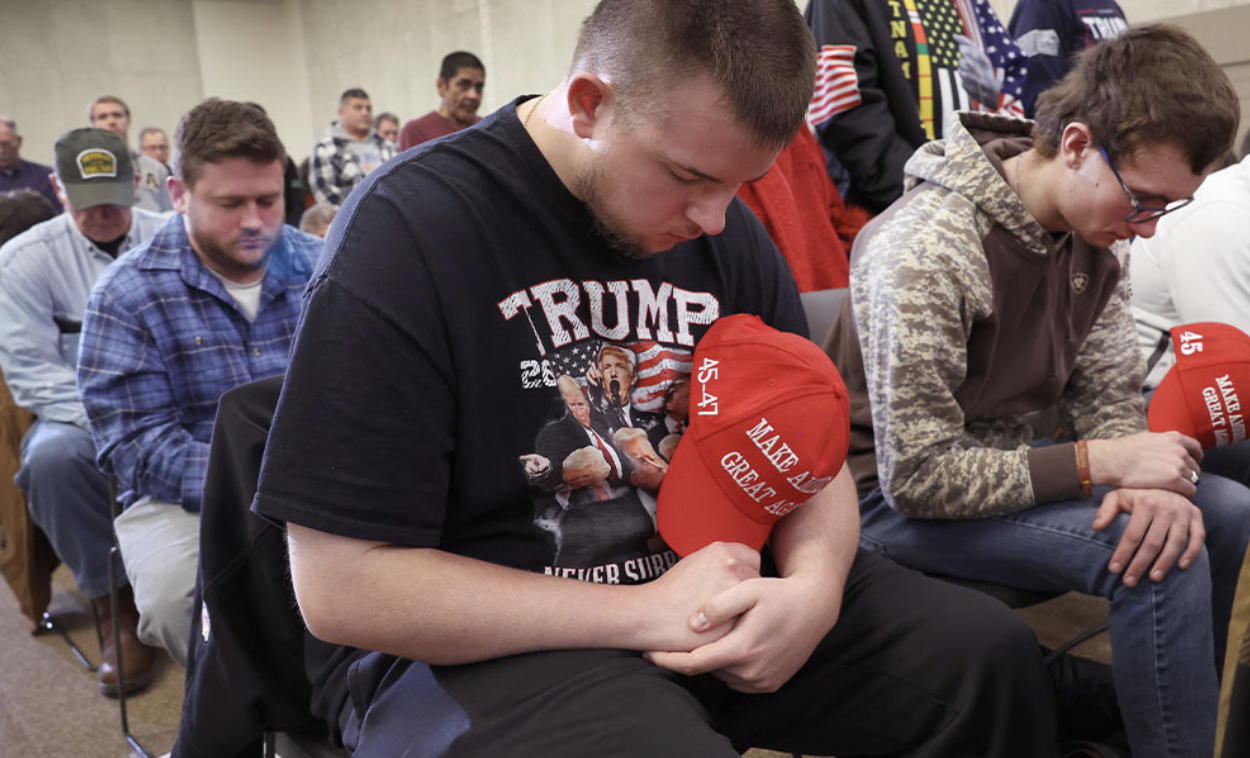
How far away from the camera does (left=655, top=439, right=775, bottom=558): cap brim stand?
0.96 metres

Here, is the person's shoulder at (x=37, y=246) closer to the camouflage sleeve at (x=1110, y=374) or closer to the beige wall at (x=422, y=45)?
the camouflage sleeve at (x=1110, y=374)

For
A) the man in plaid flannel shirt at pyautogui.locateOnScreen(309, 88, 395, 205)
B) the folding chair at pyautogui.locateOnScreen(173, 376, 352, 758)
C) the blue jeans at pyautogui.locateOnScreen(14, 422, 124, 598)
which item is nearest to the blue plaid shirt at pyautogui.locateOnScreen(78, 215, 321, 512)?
the blue jeans at pyautogui.locateOnScreen(14, 422, 124, 598)

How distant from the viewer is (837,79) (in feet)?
7.54

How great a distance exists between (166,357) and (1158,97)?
5.75ft

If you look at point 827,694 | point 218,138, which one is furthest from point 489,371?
point 218,138

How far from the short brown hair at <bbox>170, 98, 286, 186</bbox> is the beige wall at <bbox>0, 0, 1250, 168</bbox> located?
588 cm

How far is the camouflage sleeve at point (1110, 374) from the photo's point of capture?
1.63 m

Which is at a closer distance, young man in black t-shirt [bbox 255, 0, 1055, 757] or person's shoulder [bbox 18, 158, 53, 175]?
young man in black t-shirt [bbox 255, 0, 1055, 757]

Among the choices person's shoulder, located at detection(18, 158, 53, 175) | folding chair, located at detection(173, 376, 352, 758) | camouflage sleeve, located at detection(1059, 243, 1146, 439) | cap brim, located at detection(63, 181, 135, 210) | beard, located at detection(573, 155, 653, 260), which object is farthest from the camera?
person's shoulder, located at detection(18, 158, 53, 175)

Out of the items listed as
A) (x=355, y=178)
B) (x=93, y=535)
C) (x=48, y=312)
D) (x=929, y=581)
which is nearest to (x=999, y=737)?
(x=929, y=581)

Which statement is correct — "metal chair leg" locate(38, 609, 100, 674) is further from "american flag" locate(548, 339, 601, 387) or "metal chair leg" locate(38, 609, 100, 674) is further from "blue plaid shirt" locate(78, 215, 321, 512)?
"american flag" locate(548, 339, 601, 387)

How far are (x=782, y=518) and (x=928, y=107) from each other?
167 centimetres

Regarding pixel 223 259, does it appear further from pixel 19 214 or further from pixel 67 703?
pixel 19 214

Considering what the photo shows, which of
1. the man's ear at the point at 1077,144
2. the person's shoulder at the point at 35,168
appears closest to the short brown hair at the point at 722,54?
the man's ear at the point at 1077,144
